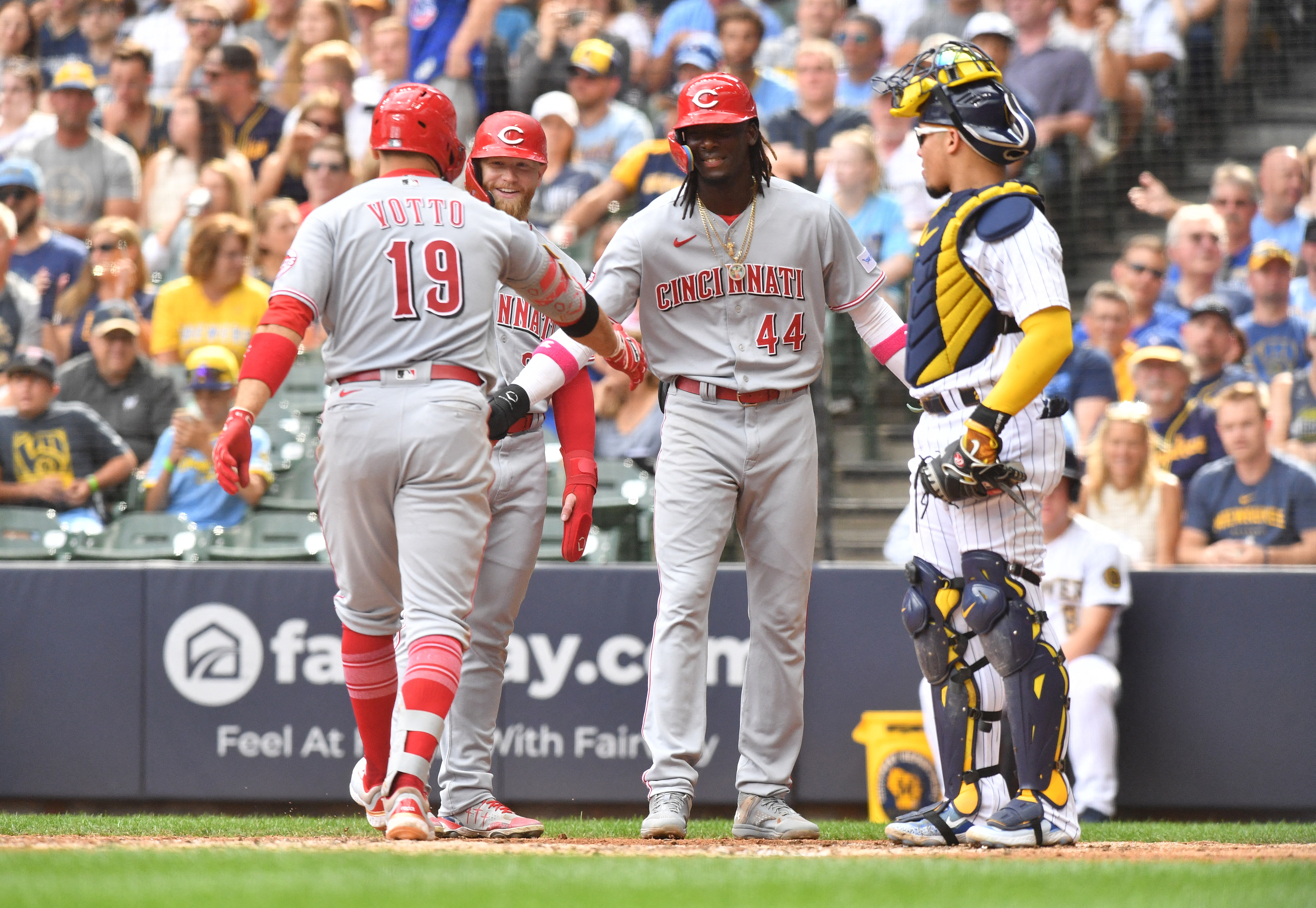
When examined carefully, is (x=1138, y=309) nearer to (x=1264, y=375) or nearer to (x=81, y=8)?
(x=1264, y=375)

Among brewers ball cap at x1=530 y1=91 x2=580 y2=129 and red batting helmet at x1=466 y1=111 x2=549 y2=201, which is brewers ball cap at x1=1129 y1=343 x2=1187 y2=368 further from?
red batting helmet at x1=466 y1=111 x2=549 y2=201

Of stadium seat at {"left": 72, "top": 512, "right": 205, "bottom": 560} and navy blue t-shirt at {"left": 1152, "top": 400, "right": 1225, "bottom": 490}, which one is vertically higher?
navy blue t-shirt at {"left": 1152, "top": 400, "right": 1225, "bottom": 490}

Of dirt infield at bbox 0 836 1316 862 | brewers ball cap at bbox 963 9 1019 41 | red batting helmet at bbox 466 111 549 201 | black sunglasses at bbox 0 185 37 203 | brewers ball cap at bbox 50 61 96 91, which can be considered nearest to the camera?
dirt infield at bbox 0 836 1316 862

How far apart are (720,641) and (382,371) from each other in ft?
10.6

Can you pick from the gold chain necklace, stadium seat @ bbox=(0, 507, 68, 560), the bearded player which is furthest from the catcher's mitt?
stadium seat @ bbox=(0, 507, 68, 560)

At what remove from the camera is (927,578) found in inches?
172

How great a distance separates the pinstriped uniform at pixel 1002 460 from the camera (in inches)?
165

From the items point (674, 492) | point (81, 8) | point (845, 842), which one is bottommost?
point (845, 842)

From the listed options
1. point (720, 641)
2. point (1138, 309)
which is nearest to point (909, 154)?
point (1138, 309)

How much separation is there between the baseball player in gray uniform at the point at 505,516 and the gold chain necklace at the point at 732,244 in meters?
0.48

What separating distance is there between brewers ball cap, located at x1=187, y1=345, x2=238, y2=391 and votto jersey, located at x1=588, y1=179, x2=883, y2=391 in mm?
3783

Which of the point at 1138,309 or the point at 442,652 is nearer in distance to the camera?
the point at 442,652

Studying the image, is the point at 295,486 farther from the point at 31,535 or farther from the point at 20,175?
the point at 20,175

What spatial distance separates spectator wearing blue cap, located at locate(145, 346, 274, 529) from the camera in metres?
7.98
